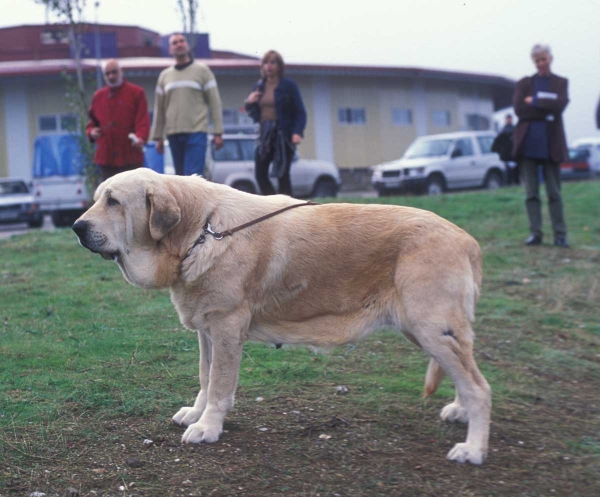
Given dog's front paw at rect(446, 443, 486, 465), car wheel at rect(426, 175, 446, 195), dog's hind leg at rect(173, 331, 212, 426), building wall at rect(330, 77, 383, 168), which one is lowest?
dog's front paw at rect(446, 443, 486, 465)

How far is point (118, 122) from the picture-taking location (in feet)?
30.9

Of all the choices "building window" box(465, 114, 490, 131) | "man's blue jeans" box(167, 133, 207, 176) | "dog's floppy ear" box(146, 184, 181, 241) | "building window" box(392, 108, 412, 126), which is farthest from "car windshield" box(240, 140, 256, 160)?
"building window" box(465, 114, 490, 131)

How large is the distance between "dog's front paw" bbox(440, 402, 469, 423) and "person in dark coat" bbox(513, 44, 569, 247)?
20.2 feet

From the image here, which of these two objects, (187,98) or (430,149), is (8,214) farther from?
(187,98)

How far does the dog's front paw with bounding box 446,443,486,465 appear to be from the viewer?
3.90m

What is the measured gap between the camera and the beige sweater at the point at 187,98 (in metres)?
9.20

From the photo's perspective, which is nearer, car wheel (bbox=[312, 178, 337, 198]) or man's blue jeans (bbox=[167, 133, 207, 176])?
man's blue jeans (bbox=[167, 133, 207, 176])

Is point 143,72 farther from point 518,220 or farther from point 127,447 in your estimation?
point 127,447

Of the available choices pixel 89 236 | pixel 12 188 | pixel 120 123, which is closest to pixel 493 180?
pixel 12 188

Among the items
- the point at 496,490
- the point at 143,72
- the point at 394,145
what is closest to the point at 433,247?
the point at 496,490

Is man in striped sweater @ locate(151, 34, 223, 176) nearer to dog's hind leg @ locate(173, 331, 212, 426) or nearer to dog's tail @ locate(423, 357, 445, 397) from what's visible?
dog's hind leg @ locate(173, 331, 212, 426)

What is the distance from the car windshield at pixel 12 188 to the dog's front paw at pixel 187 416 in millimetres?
20498

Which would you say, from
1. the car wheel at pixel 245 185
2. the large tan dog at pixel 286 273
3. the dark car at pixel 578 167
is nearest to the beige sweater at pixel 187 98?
the large tan dog at pixel 286 273

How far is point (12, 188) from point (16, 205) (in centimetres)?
87
